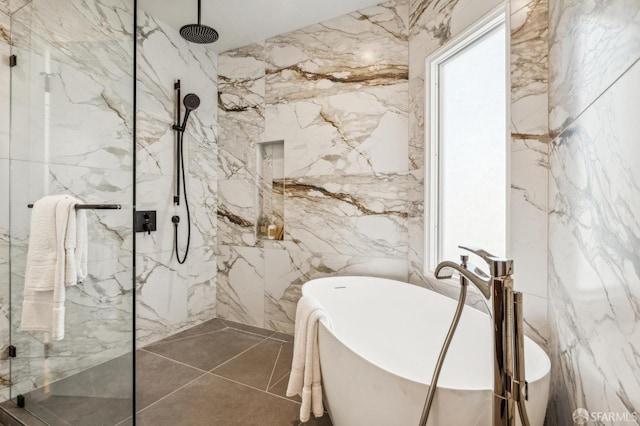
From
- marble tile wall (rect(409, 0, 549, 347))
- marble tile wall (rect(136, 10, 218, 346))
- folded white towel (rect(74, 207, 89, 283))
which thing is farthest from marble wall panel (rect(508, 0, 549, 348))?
marble tile wall (rect(136, 10, 218, 346))

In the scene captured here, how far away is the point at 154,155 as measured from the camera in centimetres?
243

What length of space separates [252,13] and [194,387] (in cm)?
281

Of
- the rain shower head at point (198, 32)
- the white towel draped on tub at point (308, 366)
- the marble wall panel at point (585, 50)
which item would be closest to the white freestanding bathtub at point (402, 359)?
the white towel draped on tub at point (308, 366)

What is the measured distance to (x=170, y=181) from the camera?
256 cm

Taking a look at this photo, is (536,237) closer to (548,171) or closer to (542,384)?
(548,171)

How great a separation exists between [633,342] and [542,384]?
0.45 metres

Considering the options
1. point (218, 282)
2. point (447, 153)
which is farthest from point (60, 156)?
point (447, 153)

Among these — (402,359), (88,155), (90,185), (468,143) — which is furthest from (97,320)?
(468,143)

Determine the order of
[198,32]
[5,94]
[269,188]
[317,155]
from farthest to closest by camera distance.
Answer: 1. [269,188]
2. [317,155]
3. [198,32]
4. [5,94]

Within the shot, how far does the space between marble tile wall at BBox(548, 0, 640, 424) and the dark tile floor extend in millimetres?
1215

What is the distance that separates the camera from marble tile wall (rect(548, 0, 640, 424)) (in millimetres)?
541

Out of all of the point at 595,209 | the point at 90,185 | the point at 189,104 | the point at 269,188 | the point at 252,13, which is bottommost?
the point at 595,209

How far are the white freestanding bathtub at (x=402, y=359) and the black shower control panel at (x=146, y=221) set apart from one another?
1.47 meters

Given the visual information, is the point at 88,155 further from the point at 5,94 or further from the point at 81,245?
the point at 5,94
